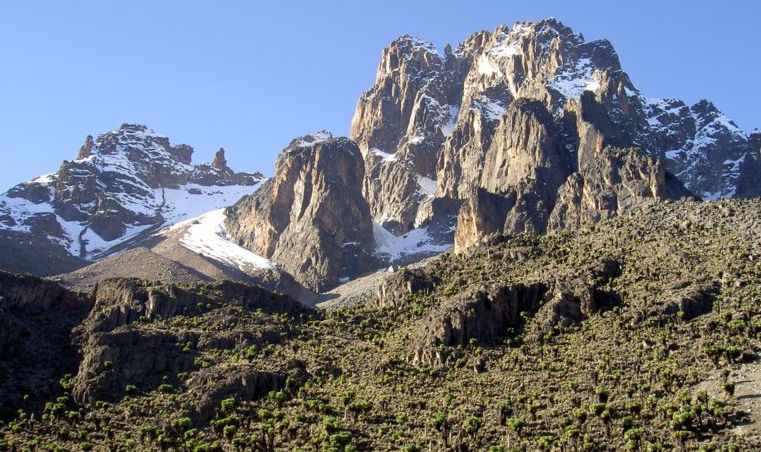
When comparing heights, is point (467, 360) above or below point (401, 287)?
below

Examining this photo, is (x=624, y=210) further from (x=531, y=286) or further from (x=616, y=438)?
(x=616, y=438)

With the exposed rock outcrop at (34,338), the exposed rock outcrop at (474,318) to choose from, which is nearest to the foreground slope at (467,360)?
the exposed rock outcrop at (474,318)

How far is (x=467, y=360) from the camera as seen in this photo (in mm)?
108812

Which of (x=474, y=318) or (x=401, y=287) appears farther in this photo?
(x=401, y=287)

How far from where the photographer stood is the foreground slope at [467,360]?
3388 inches

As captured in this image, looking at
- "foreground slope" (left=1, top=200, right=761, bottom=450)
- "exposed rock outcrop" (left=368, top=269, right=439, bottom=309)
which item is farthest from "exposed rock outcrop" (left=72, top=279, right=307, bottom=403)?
"exposed rock outcrop" (left=368, top=269, right=439, bottom=309)

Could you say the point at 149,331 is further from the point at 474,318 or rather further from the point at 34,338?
the point at 474,318

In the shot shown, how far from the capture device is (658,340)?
336 ft

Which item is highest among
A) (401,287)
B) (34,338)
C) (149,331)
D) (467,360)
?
(401,287)

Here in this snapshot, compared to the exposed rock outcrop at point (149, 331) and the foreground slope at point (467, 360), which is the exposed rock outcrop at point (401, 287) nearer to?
the foreground slope at point (467, 360)

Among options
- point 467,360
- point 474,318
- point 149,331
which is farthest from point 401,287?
point 149,331

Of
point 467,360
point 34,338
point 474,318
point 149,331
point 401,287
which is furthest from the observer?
point 401,287

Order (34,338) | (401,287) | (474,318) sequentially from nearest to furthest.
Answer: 1. (474,318)
2. (34,338)
3. (401,287)

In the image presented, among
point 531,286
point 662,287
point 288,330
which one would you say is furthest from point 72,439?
point 662,287
